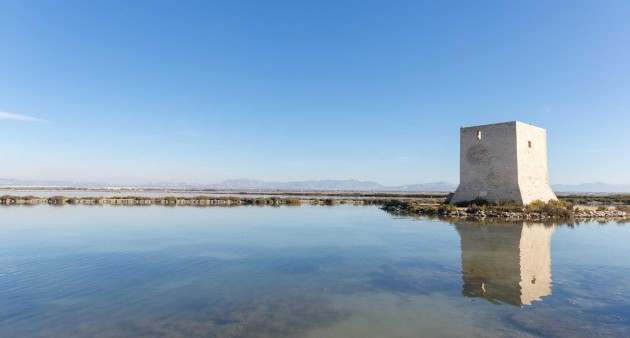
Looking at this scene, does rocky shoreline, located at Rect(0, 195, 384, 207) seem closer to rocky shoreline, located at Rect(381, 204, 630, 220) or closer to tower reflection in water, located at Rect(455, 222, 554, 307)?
rocky shoreline, located at Rect(381, 204, 630, 220)

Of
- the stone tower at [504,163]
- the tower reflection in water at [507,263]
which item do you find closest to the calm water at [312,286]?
the tower reflection in water at [507,263]

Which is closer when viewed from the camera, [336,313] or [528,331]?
[528,331]

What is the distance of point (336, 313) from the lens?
6.15m

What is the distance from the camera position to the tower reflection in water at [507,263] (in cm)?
737

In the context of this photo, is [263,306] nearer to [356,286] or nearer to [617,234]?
[356,286]

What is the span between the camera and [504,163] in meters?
23.6

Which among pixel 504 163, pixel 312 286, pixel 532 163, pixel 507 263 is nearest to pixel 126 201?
pixel 504 163

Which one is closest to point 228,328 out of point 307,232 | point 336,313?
point 336,313

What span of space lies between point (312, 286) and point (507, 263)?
5.84m

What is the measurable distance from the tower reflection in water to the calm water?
5cm

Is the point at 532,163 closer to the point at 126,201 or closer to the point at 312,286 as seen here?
the point at 312,286

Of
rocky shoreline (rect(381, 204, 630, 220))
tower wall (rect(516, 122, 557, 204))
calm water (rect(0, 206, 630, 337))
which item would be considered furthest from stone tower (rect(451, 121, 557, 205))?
calm water (rect(0, 206, 630, 337))

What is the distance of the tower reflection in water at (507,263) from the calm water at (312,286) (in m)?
0.05

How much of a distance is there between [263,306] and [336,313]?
1318 millimetres
